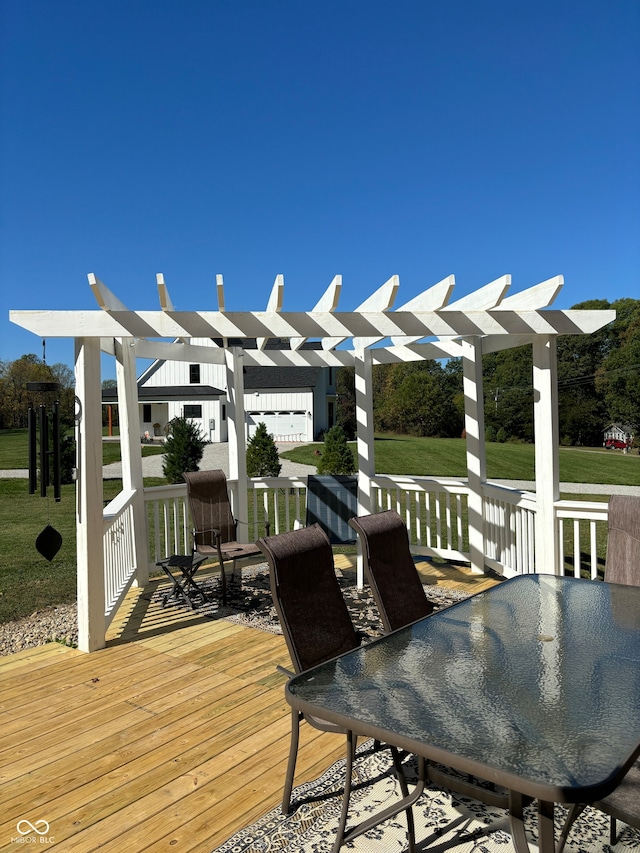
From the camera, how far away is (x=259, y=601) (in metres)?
5.24

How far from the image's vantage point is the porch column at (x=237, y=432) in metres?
6.38

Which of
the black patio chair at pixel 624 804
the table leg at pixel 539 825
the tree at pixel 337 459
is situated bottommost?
the black patio chair at pixel 624 804

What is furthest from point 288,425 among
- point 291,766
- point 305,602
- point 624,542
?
point 291,766

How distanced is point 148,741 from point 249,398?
2345cm

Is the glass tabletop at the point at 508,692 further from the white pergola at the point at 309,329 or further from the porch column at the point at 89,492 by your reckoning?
the porch column at the point at 89,492

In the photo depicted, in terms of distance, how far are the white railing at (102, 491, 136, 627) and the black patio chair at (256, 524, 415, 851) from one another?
2306 mm

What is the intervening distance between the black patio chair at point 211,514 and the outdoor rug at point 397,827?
3297 millimetres

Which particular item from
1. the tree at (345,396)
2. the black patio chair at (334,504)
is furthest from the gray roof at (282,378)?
the black patio chair at (334,504)

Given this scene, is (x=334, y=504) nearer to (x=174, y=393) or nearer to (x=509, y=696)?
(x=509, y=696)

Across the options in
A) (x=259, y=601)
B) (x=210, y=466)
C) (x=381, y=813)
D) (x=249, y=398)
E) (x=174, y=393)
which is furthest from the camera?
(x=174, y=393)

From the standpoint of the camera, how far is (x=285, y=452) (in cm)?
2061

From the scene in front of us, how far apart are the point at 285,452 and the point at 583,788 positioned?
1947cm

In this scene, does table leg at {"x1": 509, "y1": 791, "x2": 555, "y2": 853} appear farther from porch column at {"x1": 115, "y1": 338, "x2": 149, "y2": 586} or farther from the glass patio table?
porch column at {"x1": 115, "y1": 338, "x2": 149, "y2": 586}

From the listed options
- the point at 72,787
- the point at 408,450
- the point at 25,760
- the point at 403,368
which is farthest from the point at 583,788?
the point at 403,368
